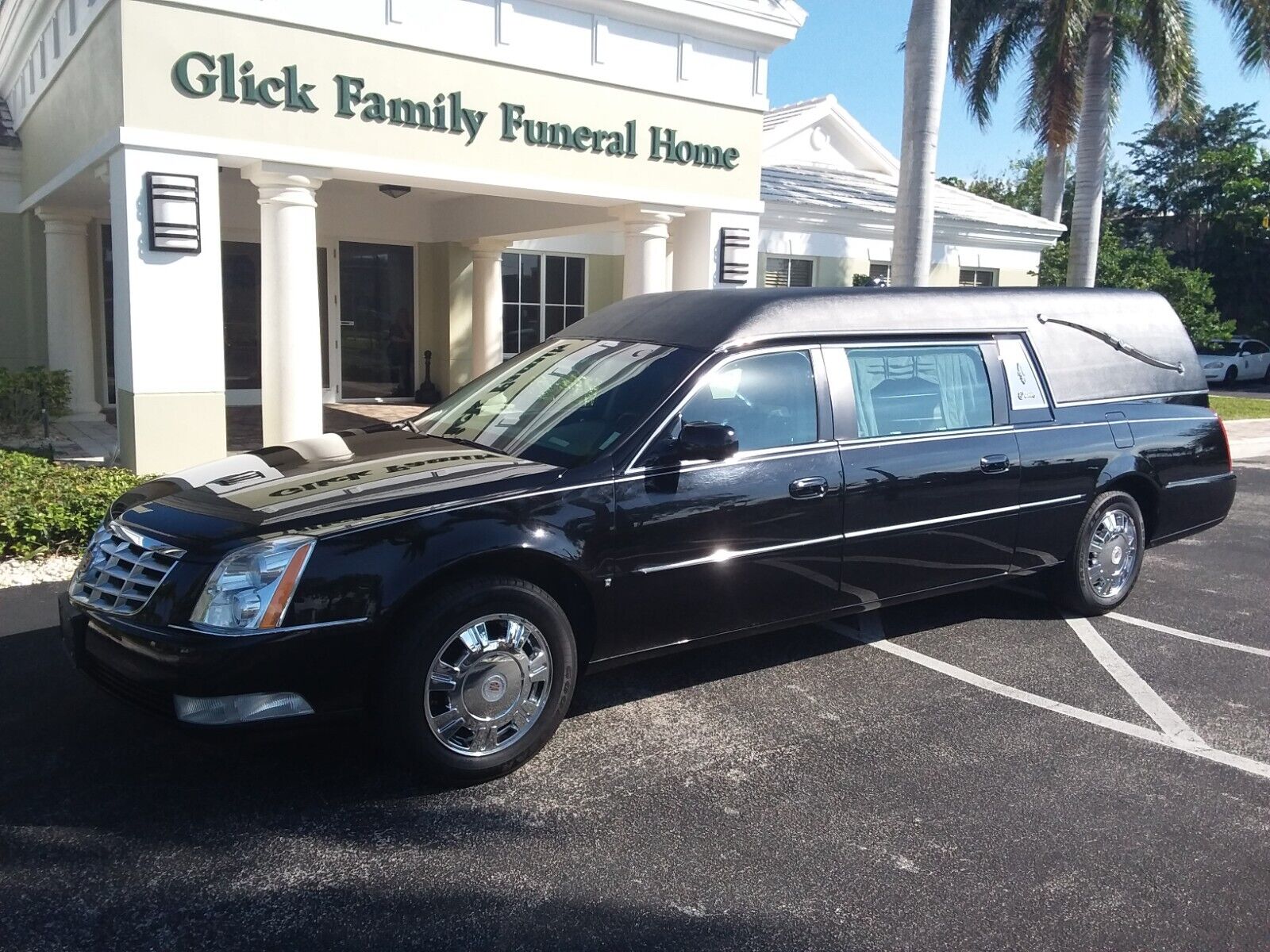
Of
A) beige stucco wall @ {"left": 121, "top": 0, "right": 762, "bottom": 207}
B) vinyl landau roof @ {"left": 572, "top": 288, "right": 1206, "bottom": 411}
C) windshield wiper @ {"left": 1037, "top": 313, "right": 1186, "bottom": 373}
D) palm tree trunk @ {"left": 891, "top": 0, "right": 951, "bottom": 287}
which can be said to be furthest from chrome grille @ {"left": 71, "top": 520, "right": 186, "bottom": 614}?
palm tree trunk @ {"left": 891, "top": 0, "right": 951, "bottom": 287}

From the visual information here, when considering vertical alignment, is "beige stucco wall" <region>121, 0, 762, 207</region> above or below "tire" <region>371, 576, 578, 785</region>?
above

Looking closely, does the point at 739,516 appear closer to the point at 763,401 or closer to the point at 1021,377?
the point at 763,401

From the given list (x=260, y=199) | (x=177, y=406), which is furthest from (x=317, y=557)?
(x=260, y=199)

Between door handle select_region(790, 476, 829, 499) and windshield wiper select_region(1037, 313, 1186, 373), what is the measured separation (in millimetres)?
2068

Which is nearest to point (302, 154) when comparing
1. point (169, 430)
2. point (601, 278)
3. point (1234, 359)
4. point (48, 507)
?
point (169, 430)

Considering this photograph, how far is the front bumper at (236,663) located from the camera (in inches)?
141

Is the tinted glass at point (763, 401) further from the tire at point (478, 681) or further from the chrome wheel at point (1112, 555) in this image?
the chrome wheel at point (1112, 555)

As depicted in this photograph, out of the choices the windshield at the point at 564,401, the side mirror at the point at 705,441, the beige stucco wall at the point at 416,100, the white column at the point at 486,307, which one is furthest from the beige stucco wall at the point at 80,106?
the side mirror at the point at 705,441

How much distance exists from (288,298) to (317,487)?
5944 millimetres

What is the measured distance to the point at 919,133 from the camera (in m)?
11.8

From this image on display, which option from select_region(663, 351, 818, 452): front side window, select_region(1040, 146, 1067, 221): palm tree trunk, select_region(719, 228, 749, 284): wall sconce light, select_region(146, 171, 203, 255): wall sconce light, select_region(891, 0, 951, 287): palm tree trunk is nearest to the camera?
select_region(663, 351, 818, 452): front side window

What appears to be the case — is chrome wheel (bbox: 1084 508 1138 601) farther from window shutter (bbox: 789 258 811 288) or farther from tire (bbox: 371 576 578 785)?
window shutter (bbox: 789 258 811 288)

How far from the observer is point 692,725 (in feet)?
15.2

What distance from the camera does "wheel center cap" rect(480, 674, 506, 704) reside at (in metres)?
3.99
